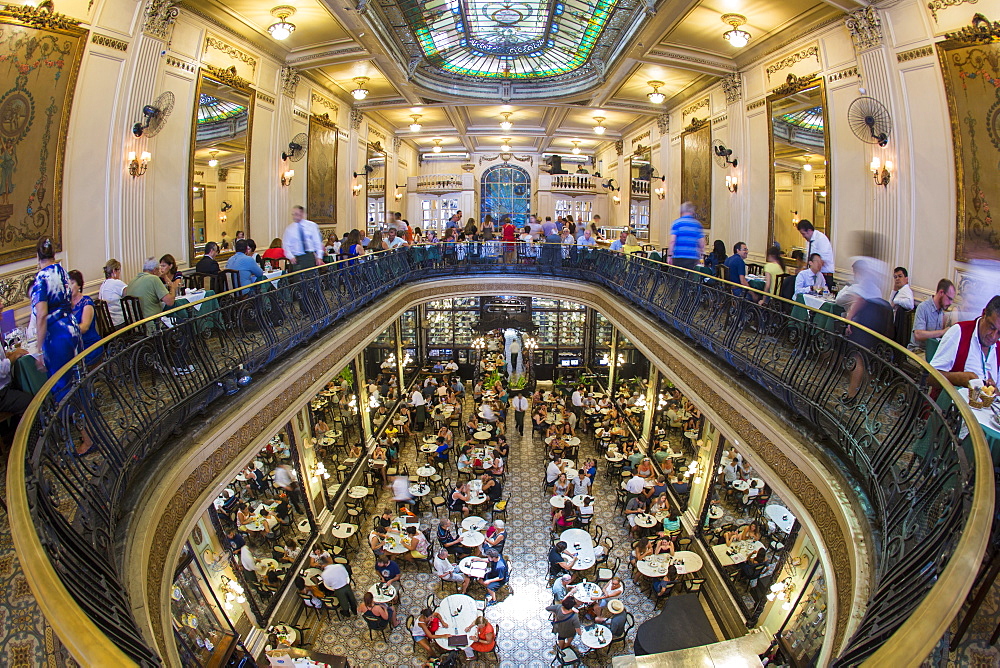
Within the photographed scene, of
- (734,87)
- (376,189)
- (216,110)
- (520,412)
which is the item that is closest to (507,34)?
(734,87)

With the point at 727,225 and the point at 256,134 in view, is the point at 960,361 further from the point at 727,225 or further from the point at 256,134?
the point at 256,134

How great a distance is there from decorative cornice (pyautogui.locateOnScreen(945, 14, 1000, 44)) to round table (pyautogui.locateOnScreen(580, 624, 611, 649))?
819 centimetres

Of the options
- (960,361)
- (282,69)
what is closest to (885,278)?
(960,361)

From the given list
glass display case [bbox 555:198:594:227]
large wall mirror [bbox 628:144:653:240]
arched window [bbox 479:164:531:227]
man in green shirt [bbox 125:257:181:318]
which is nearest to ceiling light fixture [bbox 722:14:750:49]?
large wall mirror [bbox 628:144:653:240]

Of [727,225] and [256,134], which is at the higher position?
[256,134]

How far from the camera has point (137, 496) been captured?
338 centimetres

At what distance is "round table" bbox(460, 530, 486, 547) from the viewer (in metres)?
9.06

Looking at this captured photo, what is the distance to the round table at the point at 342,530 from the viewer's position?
931cm

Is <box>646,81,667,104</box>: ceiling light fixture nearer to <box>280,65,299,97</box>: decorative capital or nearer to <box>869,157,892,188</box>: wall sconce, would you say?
<box>869,157,892,188</box>: wall sconce

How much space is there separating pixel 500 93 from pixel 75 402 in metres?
13.4

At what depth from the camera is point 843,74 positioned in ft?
26.6

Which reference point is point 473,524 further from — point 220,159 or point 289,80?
point 220,159

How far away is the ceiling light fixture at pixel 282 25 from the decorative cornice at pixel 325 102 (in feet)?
11.3

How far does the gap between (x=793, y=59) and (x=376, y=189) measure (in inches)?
512
